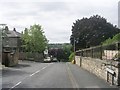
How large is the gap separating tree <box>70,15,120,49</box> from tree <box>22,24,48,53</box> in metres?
11.4

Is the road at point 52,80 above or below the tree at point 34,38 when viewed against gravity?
below

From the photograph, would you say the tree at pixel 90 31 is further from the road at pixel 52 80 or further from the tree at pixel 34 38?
the road at pixel 52 80

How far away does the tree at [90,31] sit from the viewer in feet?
333

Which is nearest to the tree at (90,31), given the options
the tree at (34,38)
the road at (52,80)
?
the tree at (34,38)

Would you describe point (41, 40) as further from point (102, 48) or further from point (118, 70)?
point (118, 70)

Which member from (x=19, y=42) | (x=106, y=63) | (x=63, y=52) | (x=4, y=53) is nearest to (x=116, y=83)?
(x=106, y=63)

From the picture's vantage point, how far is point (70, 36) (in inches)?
4291

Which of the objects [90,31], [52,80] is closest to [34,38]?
[90,31]

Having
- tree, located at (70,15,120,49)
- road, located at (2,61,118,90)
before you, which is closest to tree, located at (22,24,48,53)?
tree, located at (70,15,120,49)

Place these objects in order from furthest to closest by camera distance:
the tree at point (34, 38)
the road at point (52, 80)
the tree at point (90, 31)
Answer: the tree at point (90, 31), the tree at point (34, 38), the road at point (52, 80)

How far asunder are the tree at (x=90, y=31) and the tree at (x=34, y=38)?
11.4 m

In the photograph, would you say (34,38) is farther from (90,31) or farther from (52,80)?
(52,80)

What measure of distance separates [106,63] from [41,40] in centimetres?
7462

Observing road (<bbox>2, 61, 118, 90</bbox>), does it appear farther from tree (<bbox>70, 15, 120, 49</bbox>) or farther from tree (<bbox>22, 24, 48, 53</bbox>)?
tree (<bbox>70, 15, 120, 49</bbox>)
